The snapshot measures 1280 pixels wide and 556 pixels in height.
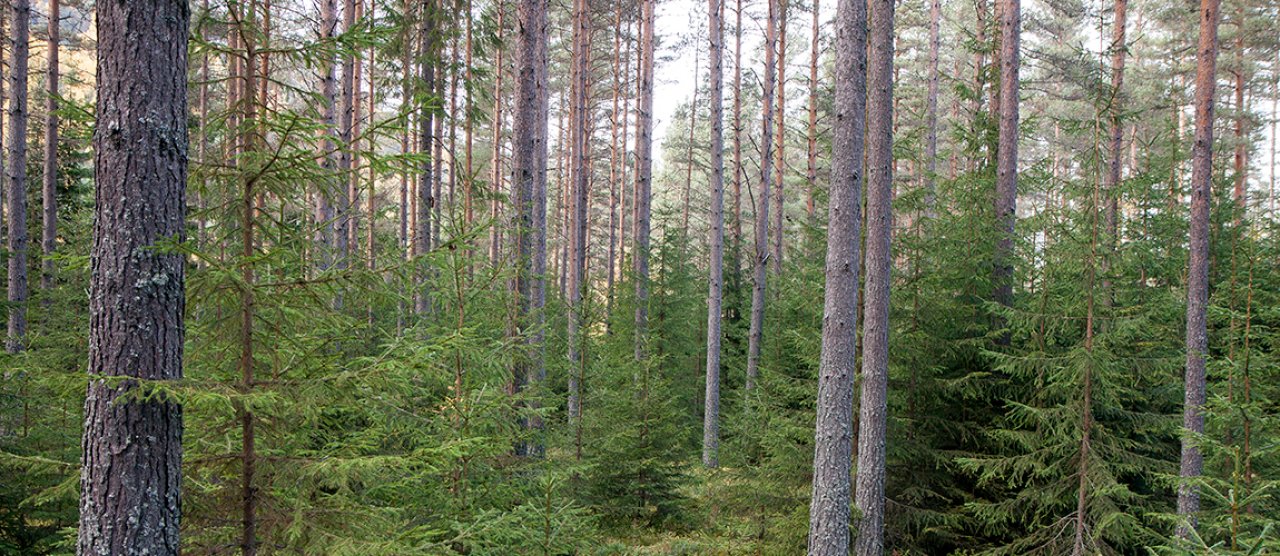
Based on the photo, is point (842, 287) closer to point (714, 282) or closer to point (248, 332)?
point (248, 332)

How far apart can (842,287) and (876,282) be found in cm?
68

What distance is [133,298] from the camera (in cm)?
317

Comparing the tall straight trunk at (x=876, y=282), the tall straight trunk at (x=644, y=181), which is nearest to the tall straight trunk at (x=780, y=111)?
the tall straight trunk at (x=644, y=181)

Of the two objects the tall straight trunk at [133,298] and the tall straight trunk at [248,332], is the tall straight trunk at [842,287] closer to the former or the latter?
A: the tall straight trunk at [248,332]

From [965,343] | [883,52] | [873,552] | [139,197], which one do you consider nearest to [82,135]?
[139,197]

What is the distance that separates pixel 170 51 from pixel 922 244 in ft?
26.4

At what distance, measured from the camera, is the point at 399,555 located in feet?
10.6

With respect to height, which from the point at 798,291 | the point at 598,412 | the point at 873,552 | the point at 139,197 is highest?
the point at 139,197

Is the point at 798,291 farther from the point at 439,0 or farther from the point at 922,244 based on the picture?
the point at 439,0

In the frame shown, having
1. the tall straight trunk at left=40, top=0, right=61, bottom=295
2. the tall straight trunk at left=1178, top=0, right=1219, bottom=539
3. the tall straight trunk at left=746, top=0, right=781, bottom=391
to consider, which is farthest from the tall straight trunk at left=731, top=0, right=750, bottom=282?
the tall straight trunk at left=40, top=0, right=61, bottom=295

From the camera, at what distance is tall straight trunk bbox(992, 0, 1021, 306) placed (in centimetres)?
960

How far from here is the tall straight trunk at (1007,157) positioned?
378 inches

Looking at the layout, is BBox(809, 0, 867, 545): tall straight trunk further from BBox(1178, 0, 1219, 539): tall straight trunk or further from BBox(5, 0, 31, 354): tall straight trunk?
BBox(5, 0, 31, 354): tall straight trunk

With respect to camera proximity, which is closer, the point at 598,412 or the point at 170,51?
the point at 170,51
